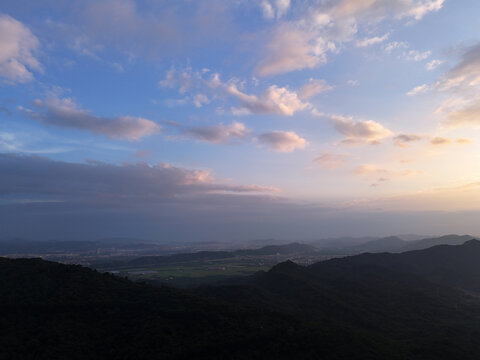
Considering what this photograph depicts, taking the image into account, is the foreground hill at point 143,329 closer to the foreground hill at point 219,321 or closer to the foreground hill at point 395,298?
the foreground hill at point 219,321

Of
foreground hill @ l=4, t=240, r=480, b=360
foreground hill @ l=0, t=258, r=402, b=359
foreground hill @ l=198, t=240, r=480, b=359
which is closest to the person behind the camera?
foreground hill @ l=0, t=258, r=402, b=359

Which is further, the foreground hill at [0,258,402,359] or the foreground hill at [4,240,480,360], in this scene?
the foreground hill at [4,240,480,360]

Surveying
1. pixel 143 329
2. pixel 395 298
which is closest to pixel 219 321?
pixel 143 329

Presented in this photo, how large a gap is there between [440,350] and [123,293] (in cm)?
5254

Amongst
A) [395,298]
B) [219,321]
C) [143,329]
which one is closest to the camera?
[143,329]

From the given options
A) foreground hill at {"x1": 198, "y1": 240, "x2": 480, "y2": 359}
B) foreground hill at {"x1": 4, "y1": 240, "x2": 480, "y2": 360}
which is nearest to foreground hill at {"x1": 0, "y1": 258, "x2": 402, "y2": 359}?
foreground hill at {"x1": 4, "y1": 240, "x2": 480, "y2": 360}

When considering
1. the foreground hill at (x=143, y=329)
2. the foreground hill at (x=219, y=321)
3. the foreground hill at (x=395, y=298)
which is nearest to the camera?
the foreground hill at (x=143, y=329)

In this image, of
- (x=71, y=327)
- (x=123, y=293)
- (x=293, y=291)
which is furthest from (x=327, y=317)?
(x=71, y=327)

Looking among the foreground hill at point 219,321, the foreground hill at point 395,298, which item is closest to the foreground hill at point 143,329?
the foreground hill at point 219,321

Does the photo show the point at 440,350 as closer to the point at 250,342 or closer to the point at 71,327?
the point at 250,342

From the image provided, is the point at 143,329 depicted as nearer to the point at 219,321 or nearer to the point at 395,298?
the point at 219,321

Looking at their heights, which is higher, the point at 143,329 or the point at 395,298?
the point at 143,329

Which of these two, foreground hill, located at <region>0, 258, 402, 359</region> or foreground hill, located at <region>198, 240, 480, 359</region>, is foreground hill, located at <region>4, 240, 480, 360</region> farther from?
foreground hill, located at <region>198, 240, 480, 359</region>

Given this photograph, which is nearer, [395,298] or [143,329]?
[143,329]
